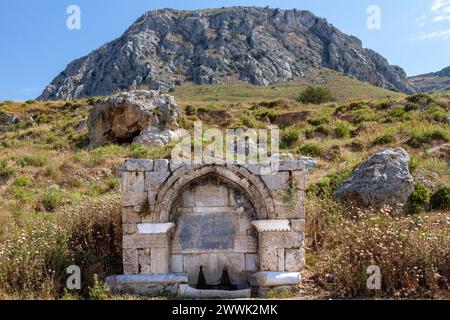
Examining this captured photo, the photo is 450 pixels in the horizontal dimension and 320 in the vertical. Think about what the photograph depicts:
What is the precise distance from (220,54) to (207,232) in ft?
249

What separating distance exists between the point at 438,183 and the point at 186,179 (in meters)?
7.57

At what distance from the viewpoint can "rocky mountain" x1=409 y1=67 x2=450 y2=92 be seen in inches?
3422

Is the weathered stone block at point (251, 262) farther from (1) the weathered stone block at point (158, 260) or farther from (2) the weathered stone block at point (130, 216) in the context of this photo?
(2) the weathered stone block at point (130, 216)

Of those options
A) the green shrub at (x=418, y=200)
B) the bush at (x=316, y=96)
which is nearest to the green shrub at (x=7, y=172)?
the green shrub at (x=418, y=200)

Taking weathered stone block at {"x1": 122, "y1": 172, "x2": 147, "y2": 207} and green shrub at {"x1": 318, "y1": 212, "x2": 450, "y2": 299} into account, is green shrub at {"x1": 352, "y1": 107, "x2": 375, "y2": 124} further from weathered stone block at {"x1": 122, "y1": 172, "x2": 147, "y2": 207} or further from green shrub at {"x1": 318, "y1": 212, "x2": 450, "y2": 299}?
weathered stone block at {"x1": 122, "y1": 172, "x2": 147, "y2": 207}

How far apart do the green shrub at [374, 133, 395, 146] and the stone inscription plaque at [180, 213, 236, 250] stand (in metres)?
11.0

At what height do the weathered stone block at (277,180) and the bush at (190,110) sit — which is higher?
the bush at (190,110)

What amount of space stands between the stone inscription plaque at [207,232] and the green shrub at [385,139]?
11008 millimetres

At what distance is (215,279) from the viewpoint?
7.40 meters

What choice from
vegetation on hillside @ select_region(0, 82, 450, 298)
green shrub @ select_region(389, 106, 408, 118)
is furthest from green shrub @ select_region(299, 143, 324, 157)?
green shrub @ select_region(389, 106, 408, 118)

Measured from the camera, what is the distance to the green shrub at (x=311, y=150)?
17.2 meters

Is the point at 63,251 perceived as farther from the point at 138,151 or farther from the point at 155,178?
the point at 138,151
